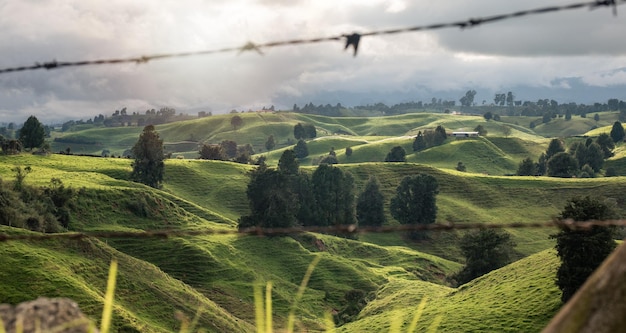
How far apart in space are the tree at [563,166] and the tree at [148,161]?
378ft

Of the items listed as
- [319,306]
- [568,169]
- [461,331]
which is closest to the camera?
[461,331]

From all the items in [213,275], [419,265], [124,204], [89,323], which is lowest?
[419,265]

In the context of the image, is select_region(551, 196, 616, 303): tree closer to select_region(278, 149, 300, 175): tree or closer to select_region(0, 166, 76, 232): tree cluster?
select_region(0, 166, 76, 232): tree cluster

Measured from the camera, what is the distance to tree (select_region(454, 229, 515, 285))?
3787 inches

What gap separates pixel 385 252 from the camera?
12431 centimetres

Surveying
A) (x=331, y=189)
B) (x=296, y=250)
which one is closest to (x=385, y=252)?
(x=296, y=250)

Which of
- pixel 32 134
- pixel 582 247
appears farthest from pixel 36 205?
pixel 32 134

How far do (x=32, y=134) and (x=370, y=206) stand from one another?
80.5 m

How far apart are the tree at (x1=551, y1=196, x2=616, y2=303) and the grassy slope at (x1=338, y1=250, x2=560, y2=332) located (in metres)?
2.20

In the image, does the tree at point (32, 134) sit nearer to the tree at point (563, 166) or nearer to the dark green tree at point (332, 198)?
the dark green tree at point (332, 198)

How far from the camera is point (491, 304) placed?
5847 centimetres

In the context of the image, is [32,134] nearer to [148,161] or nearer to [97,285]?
[148,161]

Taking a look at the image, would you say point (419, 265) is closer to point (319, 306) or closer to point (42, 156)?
point (319, 306)

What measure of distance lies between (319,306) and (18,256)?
42342 millimetres
